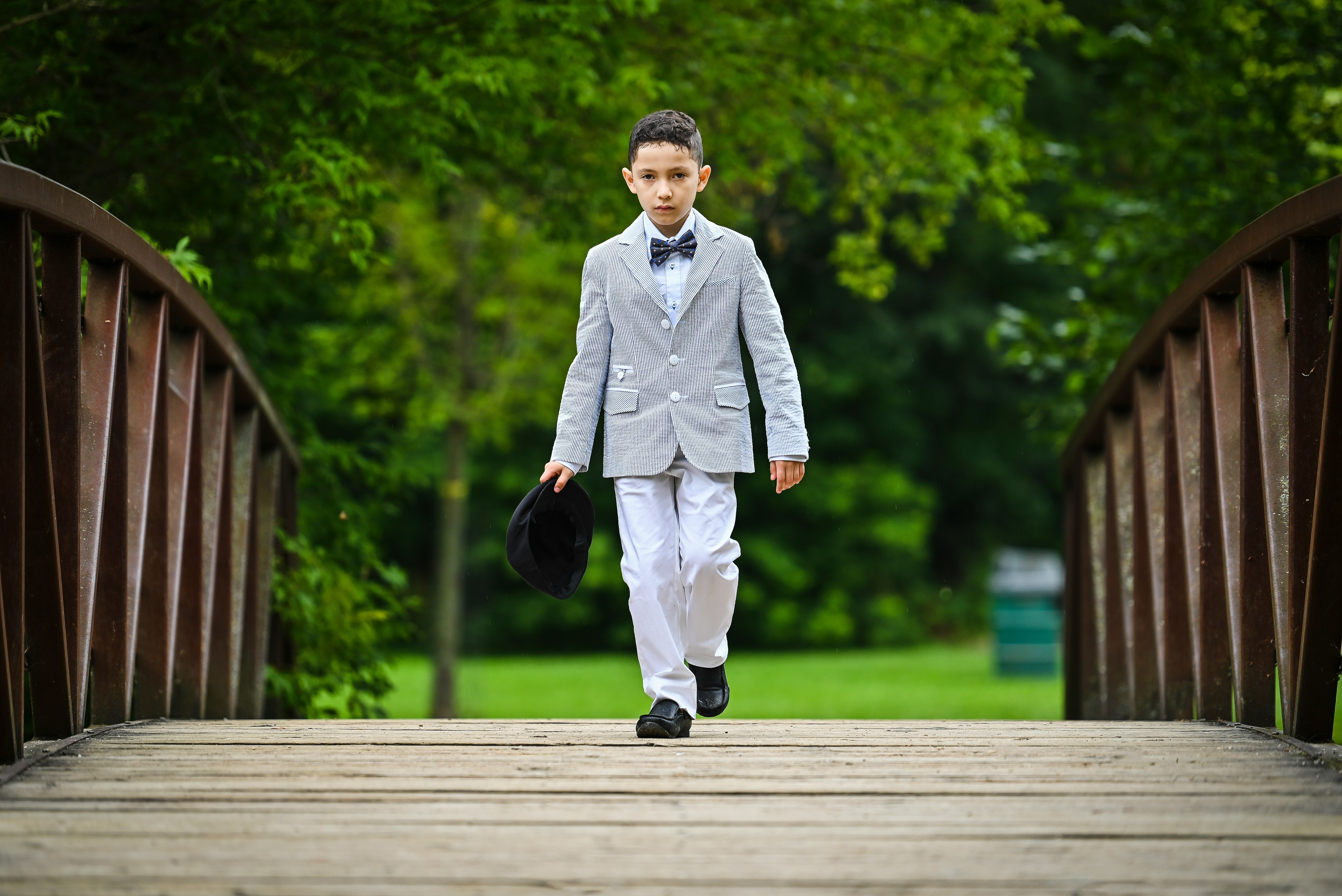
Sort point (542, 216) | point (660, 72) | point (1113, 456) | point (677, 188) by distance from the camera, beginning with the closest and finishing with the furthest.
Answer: point (677, 188), point (1113, 456), point (660, 72), point (542, 216)

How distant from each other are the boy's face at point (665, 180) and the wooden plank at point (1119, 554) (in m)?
2.18

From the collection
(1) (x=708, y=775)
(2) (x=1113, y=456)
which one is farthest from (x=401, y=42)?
(1) (x=708, y=775)

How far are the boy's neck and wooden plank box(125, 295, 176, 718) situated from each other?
1483 mm

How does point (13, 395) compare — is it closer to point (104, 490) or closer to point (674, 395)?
point (104, 490)

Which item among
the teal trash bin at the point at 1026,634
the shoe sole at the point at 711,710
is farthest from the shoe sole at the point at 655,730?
the teal trash bin at the point at 1026,634

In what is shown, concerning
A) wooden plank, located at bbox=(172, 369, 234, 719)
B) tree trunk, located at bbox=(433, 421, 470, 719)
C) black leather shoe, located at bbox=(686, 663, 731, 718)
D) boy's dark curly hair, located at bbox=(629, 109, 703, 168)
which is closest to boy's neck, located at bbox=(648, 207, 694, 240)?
boy's dark curly hair, located at bbox=(629, 109, 703, 168)

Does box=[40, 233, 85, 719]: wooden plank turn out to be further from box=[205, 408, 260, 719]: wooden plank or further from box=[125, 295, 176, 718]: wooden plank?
box=[205, 408, 260, 719]: wooden plank

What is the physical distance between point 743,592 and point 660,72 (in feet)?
49.8

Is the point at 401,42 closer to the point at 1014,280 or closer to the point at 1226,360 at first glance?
the point at 1226,360

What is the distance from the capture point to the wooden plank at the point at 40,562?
300cm

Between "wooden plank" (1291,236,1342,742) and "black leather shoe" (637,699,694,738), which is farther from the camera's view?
"black leather shoe" (637,699,694,738)

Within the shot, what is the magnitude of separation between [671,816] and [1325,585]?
163 centimetres

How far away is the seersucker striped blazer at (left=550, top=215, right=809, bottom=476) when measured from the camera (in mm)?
3646

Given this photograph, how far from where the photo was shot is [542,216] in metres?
8.16
